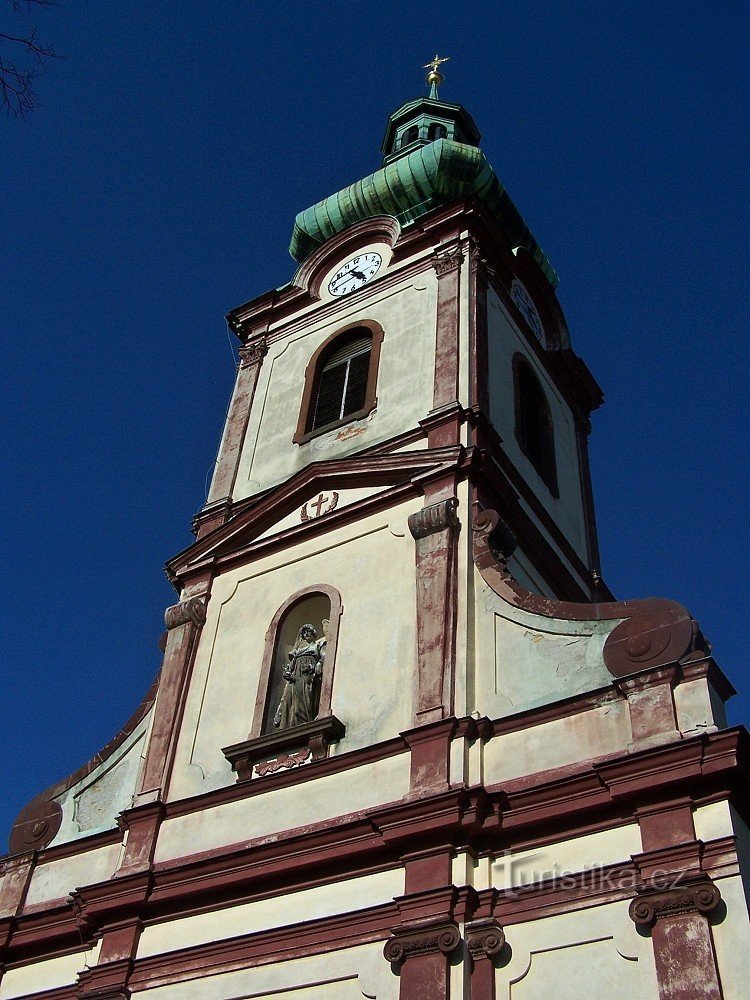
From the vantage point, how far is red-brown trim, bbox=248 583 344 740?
1291cm

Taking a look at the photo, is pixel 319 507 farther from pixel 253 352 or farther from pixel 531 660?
pixel 253 352

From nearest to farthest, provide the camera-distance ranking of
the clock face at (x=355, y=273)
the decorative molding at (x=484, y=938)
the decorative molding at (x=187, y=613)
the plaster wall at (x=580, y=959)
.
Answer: the plaster wall at (x=580, y=959) < the decorative molding at (x=484, y=938) < the decorative molding at (x=187, y=613) < the clock face at (x=355, y=273)

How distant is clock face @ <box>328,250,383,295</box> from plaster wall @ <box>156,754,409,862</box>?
370 inches

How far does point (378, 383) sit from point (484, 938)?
872 cm

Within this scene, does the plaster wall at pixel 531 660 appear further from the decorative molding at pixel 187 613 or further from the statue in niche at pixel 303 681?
the decorative molding at pixel 187 613

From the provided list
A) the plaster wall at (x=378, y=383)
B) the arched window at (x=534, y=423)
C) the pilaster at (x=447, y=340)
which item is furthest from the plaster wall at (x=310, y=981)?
the arched window at (x=534, y=423)

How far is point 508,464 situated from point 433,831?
5.90 meters

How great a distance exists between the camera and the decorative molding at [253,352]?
1933 centimetres

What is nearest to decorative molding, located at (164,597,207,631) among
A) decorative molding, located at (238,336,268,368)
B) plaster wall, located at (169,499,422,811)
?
plaster wall, located at (169,499,422,811)

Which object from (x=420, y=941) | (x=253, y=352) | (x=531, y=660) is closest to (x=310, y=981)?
(x=420, y=941)

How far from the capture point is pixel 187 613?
49.3 feet

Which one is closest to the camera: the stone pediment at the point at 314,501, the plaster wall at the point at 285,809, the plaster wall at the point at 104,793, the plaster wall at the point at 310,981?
the plaster wall at the point at 310,981

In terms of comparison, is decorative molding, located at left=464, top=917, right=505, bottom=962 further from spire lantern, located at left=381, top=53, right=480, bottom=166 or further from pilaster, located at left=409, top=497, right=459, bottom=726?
spire lantern, located at left=381, top=53, right=480, bottom=166

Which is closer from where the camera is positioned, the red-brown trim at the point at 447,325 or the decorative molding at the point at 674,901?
the decorative molding at the point at 674,901
